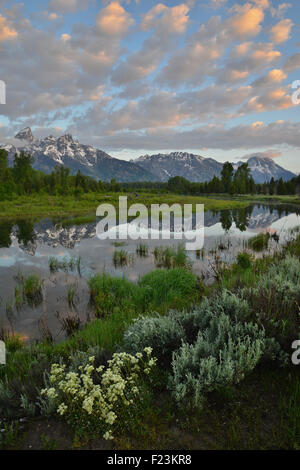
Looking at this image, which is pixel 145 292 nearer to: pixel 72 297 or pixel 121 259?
pixel 72 297

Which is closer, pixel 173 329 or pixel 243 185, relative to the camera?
pixel 173 329

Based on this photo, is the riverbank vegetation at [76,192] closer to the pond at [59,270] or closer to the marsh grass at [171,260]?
the pond at [59,270]

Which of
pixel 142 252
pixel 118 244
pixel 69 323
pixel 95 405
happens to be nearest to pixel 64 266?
pixel 142 252

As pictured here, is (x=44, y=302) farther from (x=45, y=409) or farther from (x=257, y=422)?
(x=257, y=422)

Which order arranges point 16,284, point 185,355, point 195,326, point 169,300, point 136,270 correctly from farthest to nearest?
point 136,270
point 16,284
point 169,300
point 195,326
point 185,355

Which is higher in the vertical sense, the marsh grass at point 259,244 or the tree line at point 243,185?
the tree line at point 243,185

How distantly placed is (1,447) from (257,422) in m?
3.38

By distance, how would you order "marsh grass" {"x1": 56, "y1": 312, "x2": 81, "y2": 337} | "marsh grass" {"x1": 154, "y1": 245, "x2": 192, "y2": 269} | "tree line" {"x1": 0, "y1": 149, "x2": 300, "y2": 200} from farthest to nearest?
1. "tree line" {"x1": 0, "y1": 149, "x2": 300, "y2": 200}
2. "marsh grass" {"x1": 154, "y1": 245, "x2": 192, "y2": 269}
3. "marsh grass" {"x1": 56, "y1": 312, "x2": 81, "y2": 337}

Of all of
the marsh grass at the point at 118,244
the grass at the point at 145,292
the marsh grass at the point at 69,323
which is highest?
the marsh grass at the point at 118,244

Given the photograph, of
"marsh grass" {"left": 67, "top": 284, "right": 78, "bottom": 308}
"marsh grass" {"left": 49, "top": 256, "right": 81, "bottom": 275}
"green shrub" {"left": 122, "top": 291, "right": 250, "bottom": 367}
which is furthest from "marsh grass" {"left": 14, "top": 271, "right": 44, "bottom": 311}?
"green shrub" {"left": 122, "top": 291, "right": 250, "bottom": 367}

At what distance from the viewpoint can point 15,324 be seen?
8.84m

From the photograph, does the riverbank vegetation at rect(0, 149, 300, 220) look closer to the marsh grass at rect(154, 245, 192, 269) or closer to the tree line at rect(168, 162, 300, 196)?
the tree line at rect(168, 162, 300, 196)

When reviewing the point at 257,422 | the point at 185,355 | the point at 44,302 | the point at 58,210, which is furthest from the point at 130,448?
the point at 58,210

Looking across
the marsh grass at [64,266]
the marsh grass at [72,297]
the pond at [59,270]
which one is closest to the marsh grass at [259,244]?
the pond at [59,270]
